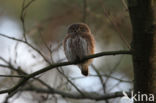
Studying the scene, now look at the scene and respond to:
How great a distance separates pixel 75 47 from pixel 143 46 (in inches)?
63.9

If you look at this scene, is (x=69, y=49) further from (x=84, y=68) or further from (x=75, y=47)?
(x=84, y=68)

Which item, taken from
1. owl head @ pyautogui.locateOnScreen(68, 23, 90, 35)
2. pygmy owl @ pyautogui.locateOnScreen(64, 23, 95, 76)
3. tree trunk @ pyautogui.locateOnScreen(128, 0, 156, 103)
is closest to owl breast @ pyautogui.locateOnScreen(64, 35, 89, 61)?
pygmy owl @ pyautogui.locateOnScreen(64, 23, 95, 76)

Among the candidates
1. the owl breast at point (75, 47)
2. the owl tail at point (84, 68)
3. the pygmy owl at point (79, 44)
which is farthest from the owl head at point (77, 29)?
the owl tail at point (84, 68)

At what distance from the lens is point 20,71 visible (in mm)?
4852

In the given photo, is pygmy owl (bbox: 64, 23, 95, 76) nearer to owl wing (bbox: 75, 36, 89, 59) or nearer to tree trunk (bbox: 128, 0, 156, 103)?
owl wing (bbox: 75, 36, 89, 59)

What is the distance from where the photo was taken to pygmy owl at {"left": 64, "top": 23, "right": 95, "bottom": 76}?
174 inches

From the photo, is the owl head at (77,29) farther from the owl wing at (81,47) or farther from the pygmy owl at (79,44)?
the owl wing at (81,47)

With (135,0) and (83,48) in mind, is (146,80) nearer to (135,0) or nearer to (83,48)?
(135,0)

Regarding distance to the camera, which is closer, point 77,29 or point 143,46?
point 143,46

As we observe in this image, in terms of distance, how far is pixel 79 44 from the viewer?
447 centimetres

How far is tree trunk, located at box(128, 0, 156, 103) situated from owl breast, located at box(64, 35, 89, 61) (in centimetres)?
139

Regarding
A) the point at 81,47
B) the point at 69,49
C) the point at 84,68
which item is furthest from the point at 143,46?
the point at 84,68

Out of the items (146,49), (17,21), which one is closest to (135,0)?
(146,49)

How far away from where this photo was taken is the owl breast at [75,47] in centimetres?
439
